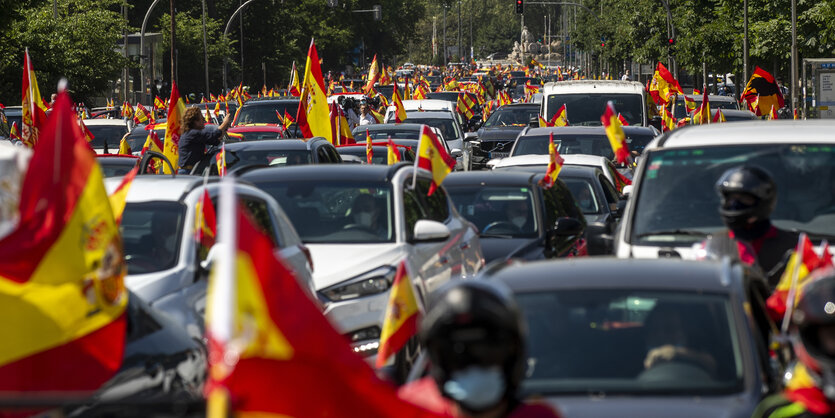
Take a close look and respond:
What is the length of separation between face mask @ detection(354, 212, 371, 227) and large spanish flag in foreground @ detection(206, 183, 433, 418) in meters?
7.64

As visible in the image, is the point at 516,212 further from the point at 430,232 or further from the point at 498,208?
the point at 430,232

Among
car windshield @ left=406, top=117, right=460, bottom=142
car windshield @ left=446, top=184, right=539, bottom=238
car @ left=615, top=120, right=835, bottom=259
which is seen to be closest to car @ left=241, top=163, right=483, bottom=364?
car windshield @ left=446, top=184, right=539, bottom=238

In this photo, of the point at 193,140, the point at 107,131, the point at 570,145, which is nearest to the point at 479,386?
the point at 193,140

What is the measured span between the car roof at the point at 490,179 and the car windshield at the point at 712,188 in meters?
4.24

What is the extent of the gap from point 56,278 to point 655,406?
2183 millimetres

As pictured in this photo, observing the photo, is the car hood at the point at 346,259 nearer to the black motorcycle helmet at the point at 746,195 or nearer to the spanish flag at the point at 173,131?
the black motorcycle helmet at the point at 746,195

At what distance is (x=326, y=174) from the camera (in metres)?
11.6

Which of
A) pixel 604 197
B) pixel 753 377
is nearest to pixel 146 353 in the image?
pixel 753 377

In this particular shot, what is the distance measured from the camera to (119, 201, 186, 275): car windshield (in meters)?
8.48

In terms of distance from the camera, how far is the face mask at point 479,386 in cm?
330

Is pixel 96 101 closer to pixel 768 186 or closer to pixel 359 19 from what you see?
pixel 359 19

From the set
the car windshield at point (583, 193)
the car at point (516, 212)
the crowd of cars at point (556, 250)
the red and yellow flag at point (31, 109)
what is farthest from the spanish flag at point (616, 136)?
the red and yellow flag at point (31, 109)

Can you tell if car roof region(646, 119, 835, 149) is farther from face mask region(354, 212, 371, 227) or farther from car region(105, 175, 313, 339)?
car region(105, 175, 313, 339)

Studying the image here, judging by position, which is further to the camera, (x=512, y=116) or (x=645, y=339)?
(x=512, y=116)
